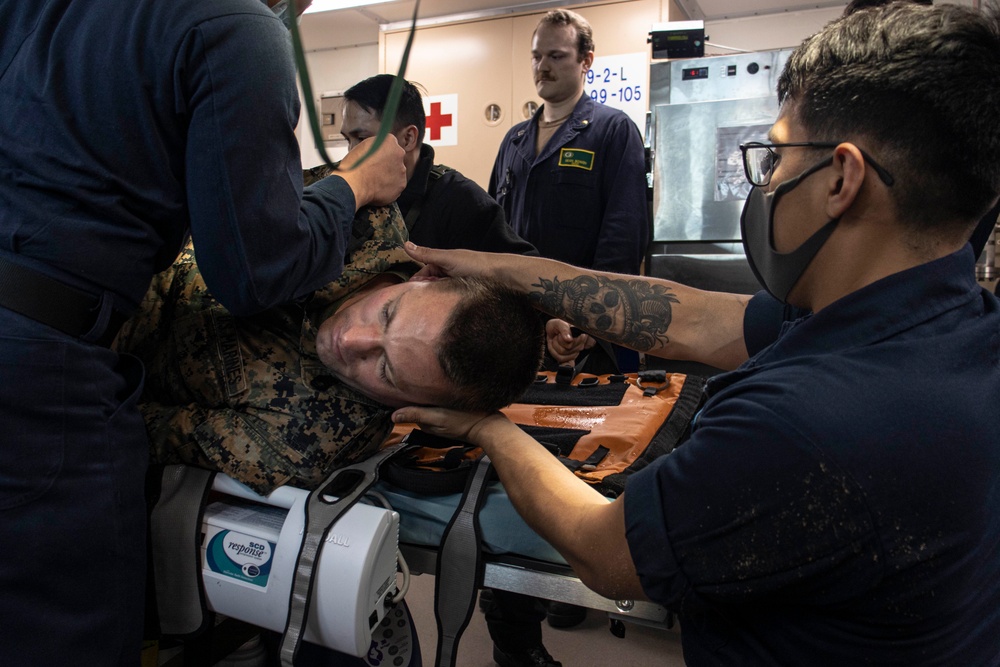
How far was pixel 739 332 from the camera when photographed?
4.66ft

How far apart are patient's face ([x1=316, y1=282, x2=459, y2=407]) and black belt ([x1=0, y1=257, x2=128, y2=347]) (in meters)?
0.45

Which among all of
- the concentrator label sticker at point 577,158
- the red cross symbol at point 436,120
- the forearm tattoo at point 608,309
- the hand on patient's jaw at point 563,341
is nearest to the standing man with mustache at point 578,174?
the concentrator label sticker at point 577,158

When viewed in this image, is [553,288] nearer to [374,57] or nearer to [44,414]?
[44,414]

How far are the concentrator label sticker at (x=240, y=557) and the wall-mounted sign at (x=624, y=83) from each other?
146 inches

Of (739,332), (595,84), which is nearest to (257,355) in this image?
(739,332)

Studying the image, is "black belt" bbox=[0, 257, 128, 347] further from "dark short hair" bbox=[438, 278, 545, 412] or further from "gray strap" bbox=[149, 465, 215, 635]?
"dark short hair" bbox=[438, 278, 545, 412]

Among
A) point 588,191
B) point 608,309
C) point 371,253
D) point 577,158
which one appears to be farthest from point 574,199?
point 371,253

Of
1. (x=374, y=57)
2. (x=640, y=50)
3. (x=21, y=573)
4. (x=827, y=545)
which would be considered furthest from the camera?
(x=374, y=57)

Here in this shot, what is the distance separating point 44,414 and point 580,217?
231 centimetres

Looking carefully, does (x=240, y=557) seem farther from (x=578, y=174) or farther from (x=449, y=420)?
(x=578, y=174)

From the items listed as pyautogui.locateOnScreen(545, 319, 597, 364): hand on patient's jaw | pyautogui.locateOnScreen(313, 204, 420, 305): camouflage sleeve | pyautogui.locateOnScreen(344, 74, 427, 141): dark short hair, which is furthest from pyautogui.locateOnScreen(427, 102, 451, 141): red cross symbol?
pyautogui.locateOnScreen(313, 204, 420, 305): camouflage sleeve

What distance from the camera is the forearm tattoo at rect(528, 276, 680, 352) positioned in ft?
4.83

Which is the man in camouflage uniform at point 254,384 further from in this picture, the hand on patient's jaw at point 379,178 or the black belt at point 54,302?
the black belt at point 54,302

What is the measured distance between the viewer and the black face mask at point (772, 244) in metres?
0.91
